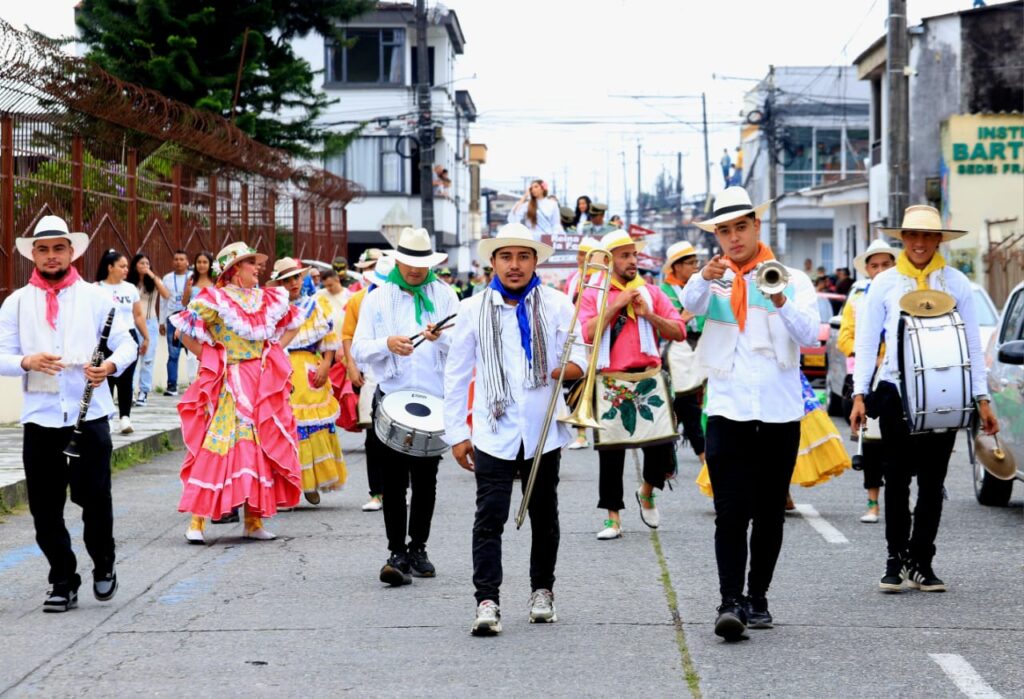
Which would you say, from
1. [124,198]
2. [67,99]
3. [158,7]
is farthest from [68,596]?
[158,7]

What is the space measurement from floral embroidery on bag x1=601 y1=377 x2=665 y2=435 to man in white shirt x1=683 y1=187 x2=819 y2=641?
9.72ft

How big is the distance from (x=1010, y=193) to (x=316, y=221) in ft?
47.7

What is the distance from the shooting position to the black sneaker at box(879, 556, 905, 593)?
8.20 m

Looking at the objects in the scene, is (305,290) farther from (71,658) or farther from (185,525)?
(71,658)

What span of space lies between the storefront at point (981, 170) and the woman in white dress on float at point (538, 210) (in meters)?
16.2

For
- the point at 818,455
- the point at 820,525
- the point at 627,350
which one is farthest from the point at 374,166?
the point at 627,350

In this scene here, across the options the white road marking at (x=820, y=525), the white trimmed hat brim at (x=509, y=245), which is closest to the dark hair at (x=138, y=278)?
the white road marking at (x=820, y=525)

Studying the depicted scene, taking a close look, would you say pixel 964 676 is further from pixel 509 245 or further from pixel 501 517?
pixel 509 245

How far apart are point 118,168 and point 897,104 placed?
10.6m

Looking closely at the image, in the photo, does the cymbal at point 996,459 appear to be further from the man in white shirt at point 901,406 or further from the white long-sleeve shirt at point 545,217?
the white long-sleeve shirt at point 545,217

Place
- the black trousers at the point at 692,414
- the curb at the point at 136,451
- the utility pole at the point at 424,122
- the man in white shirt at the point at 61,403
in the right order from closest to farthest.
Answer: the man in white shirt at the point at 61,403 → the curb at the point at 136,451 → the black trousers at the point at 692,414 → the utility pole at the point at 424,122

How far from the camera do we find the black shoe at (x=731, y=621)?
686 centimetres

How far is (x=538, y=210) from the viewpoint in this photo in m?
19.9

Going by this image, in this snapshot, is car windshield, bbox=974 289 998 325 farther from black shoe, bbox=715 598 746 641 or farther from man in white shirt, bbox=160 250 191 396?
black shoe, bbox=715 598 746 641
